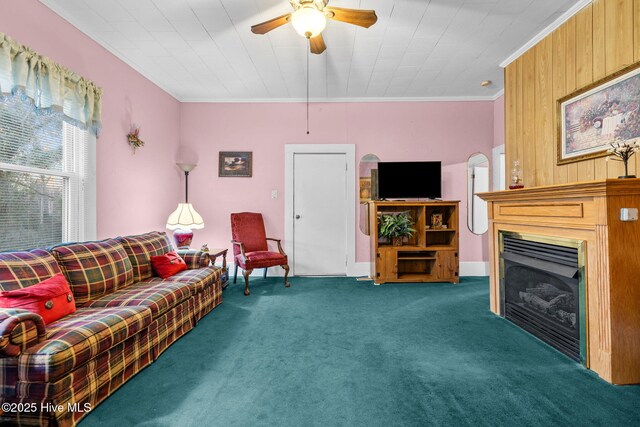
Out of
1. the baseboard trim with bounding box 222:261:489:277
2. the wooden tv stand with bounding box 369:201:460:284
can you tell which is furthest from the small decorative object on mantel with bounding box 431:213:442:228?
the baseboard trim with bounding box 222:261:489:277

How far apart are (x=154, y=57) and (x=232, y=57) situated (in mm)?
856

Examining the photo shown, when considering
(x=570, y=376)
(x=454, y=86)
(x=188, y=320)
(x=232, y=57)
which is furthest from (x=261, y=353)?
(x=454, y=86)

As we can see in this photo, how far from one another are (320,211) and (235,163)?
1478mm

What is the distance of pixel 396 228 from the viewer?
4328 millimetres

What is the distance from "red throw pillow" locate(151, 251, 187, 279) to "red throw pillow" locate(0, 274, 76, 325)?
3.08 ft

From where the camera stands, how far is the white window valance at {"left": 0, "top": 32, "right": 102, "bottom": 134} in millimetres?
2068

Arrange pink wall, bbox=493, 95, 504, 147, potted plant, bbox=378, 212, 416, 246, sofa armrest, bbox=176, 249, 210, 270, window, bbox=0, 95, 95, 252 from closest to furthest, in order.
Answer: window, bbox=0, 95, 95, 252 < sofa armrest, bbox=176, 249, 210, 270 < potted plant, bbox=378, 212, 416, 246 < pink wall, bbox=493, 95, 504, 147

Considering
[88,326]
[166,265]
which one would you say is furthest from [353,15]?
[166,265]

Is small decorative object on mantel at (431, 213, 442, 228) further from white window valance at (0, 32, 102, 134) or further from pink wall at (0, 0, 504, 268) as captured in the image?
white window valance at (0, 32, 102, 134)

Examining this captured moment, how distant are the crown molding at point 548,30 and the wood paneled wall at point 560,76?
37mm

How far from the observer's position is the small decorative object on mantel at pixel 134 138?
346 cm

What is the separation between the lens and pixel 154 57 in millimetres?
3367

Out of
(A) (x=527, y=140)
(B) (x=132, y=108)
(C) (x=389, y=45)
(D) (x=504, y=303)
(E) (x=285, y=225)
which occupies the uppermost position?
(C) (x=389, y=45)

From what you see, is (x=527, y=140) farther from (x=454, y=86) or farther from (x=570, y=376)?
(x=570, y=376)
